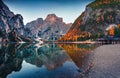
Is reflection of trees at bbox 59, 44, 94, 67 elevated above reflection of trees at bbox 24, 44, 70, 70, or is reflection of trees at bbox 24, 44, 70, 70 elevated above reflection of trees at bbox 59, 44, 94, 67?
reflection of trees at bbox 59, 44, 94, 67

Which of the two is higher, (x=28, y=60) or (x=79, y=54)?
(x=79, y=54)

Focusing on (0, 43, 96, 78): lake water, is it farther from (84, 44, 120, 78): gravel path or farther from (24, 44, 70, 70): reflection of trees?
(84, 44, 120, 78): gravel path

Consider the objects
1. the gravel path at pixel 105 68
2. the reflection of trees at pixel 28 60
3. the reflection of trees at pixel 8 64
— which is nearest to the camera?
the gravel path at pixel 105 68

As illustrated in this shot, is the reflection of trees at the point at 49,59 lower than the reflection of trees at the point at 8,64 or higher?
lower

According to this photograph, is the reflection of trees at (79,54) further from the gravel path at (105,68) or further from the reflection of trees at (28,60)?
the gravel path at (105,68)

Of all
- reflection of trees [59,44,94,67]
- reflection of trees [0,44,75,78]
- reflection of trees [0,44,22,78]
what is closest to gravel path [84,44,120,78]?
reflection of trees [59,44,94,67]

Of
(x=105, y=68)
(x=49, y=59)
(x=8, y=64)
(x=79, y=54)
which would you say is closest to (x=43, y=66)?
(x=8, y=64)

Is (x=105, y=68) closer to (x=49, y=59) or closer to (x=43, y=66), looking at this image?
(x=43, y=66)

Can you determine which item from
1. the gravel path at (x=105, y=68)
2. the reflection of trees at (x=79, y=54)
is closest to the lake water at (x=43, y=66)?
the reflection of trees at (x=79, y=54)

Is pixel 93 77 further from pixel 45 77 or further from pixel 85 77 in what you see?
pixel 45 77

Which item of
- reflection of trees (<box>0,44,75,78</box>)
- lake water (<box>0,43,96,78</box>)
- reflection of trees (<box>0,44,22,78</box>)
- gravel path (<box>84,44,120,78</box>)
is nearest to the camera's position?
gravel path (<box>84,44,120,78</box>)

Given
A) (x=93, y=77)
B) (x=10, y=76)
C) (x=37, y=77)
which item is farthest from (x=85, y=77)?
(x=10, y=76)

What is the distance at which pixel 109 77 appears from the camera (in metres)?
25.4

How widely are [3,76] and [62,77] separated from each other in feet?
31.7
